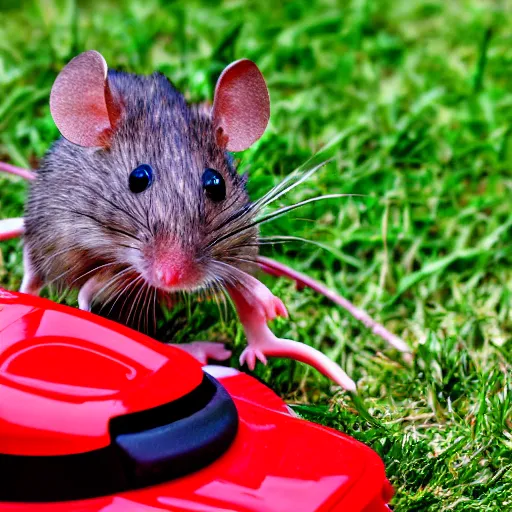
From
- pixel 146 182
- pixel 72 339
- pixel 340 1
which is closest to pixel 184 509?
pixel 72 339

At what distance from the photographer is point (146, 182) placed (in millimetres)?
2348

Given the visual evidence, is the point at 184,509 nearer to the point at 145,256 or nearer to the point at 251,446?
the point at 251,446

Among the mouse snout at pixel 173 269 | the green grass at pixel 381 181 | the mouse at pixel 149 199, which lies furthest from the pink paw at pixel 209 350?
the mouse snout at pixel 173 269

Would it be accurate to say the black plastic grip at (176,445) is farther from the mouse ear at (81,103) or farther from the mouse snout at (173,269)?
the mouse ear at (81,103)

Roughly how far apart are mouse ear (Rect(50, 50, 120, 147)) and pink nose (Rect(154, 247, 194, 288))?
0.45m

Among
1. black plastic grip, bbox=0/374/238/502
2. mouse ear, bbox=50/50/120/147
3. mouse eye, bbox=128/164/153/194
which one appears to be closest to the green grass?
mouse eye, bbox=128/164/153/194

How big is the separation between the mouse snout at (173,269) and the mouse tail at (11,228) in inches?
28.6

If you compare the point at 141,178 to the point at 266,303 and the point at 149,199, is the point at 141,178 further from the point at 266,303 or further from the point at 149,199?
the point at 266,303

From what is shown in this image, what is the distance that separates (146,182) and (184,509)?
2.99ft

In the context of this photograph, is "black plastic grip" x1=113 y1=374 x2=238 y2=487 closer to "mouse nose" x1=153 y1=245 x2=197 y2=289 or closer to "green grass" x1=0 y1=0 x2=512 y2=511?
"mouse nose" x1=153 y1=245 x2=197 y2=289

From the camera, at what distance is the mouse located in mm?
2299

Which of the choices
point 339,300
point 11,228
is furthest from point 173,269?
point 339,300

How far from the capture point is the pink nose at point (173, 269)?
2.16m

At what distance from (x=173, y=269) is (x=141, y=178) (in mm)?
301
